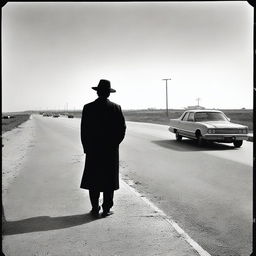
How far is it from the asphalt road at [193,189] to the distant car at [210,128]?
1184 millimetres

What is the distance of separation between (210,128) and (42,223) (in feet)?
29.5

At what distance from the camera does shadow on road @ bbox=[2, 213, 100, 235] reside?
3935 millimetres

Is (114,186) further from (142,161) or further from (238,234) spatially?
(142,161)

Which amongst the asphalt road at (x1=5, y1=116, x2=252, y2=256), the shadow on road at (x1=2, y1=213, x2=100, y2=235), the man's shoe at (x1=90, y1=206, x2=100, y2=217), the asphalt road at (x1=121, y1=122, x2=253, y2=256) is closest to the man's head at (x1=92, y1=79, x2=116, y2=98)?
the man's shoe at (x1=90, y1=206, x2=100, y2=217)

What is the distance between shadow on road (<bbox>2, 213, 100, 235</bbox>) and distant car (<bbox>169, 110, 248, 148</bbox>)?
28.1 ft

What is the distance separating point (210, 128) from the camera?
12.0 m

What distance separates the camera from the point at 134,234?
3.76 m

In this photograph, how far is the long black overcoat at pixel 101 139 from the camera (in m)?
4.34

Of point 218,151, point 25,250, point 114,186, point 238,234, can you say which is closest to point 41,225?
point 25,250

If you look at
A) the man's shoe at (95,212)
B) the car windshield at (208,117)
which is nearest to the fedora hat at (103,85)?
the man's shoe at (95,212)

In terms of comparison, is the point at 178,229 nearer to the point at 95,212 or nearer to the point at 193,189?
the point at 95,212

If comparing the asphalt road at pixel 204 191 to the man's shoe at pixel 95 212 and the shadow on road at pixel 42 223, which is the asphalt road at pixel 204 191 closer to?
the man's shoe at pixel 95 212

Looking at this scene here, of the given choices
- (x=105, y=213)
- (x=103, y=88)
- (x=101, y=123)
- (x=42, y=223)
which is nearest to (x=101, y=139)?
(x=101, y=123)

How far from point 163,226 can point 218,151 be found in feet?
25.9
